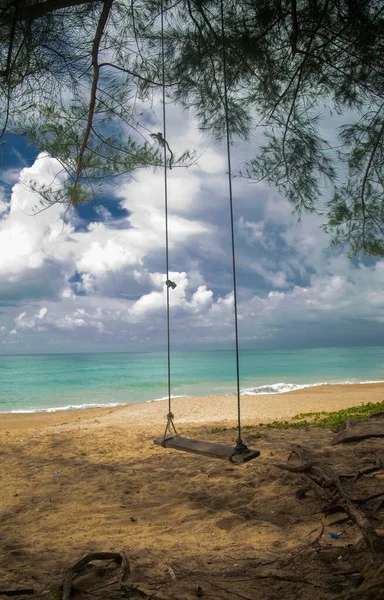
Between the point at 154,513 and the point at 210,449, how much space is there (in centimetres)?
51

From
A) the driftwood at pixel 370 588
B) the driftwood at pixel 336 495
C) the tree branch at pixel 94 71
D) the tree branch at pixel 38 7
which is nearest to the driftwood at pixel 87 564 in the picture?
the driftwood at pixel 336 495

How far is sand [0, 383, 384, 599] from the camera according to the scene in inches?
80.3

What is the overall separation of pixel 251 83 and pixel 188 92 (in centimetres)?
62

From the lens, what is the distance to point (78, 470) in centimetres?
389

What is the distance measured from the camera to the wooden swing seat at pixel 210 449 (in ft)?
8.68

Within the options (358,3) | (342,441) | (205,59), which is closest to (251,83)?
(205,59)

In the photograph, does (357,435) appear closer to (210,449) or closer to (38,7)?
(210,449)

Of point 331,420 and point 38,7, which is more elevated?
point 38,7

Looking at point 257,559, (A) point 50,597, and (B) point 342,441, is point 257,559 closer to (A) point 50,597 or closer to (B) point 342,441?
(A) point 50,597

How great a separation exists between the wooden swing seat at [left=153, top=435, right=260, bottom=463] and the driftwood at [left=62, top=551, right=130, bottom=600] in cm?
81

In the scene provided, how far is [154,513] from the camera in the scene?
2.81 metres

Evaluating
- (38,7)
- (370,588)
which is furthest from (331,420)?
(38,7)

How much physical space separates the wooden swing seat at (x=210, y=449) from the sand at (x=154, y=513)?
1.08 feet

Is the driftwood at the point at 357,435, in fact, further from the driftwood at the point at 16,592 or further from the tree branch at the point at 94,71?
the tree branch at the point at 94,71
